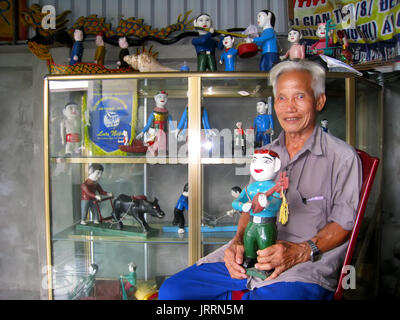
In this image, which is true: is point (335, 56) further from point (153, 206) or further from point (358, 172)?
point (153, 206)

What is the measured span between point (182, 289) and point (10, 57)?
6.08 feet

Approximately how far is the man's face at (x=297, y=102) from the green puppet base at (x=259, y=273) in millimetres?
474

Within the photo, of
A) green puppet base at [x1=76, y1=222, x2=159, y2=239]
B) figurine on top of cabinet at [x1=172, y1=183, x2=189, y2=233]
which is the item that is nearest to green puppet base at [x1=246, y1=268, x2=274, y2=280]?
figurine on top of cabinet at [x1=172, y1=183, x2=189, y2=233]

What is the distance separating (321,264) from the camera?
0.92m

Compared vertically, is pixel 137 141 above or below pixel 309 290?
above

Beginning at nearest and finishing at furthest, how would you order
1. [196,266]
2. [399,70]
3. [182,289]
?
[182,289]
[196,266]
[399,70]

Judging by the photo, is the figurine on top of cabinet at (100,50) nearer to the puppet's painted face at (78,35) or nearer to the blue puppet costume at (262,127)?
the puppet's painted face at (78,35)

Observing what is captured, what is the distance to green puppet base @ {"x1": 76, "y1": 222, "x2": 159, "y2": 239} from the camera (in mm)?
1589

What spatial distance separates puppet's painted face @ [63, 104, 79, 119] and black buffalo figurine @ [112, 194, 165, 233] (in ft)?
1.65

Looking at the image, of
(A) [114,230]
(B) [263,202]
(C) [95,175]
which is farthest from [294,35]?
(A) [114,230]

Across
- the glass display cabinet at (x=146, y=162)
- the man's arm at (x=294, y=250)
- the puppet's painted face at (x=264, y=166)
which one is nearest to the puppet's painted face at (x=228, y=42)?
the glass display cabinet at (x=146, y=162)

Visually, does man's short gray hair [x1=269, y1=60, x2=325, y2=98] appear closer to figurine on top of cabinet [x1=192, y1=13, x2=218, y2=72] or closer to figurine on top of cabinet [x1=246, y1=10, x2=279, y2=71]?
figurine on top of cabinet [x1=246, y1=10, x2=279, y2=71]
